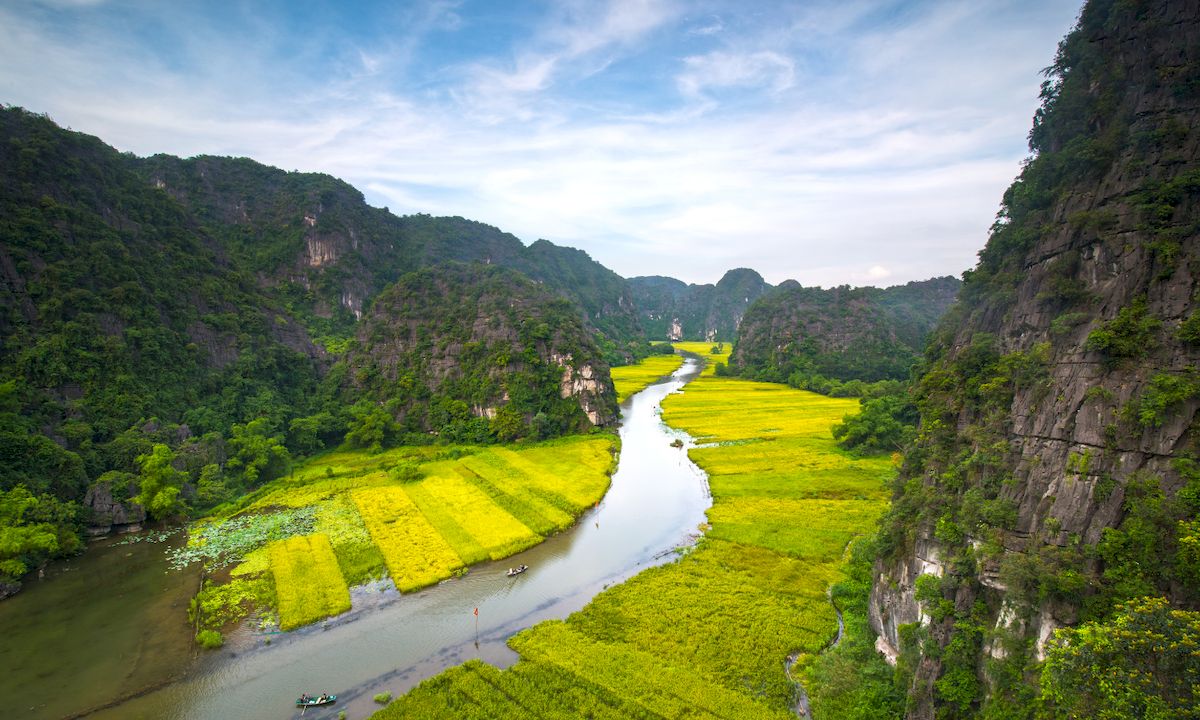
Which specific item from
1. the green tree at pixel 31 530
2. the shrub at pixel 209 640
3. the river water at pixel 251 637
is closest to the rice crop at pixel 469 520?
the river water at pixel 251 637

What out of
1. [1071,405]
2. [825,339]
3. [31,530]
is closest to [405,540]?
[31,530]

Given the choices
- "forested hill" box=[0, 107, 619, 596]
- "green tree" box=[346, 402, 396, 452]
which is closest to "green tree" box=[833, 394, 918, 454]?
"forested hill" box=[0, 107, 619, 596]

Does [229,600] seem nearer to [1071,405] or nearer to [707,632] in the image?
[707,632]

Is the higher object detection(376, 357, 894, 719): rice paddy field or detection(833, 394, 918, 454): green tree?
detection(833, 394, 918, 454): green tree

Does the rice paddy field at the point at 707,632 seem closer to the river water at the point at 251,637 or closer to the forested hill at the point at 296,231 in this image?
the river water at the point at 251,637

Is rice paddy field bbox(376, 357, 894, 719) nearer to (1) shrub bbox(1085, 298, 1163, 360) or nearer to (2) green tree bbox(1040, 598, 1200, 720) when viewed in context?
(2) green tree bbox(1040, 598, 1200, 720)
